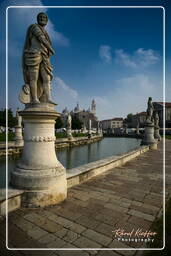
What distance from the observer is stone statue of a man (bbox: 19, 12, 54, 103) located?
396 centimetres

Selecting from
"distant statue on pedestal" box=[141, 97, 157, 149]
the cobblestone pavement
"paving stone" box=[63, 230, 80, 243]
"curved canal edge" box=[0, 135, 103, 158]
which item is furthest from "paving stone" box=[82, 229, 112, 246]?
"distant statue on pedestal" box=[141, 97, 157, 149]

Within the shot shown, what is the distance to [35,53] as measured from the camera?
155 inches

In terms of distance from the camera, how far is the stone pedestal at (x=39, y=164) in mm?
Answer: 3766

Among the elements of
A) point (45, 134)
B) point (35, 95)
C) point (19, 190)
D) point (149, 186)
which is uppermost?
point (35, 95)

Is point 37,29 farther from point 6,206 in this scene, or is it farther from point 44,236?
point 44,236

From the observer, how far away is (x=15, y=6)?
3385 mm

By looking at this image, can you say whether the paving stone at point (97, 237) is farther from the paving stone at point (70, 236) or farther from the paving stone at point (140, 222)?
the paving stone at point (140, 222)

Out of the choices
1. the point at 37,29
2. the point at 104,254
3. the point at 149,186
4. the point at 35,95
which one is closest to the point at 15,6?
the point at 37,29

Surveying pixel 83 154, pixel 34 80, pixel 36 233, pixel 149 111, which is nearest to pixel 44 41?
pixel 34 80

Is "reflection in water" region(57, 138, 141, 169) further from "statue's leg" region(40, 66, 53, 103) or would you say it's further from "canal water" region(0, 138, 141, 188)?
"statue's leg" region(40, 66, 53, 103)

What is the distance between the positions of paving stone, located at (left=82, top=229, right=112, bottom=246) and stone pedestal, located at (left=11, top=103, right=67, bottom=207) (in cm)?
122

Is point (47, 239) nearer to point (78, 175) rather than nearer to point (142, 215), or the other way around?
point (142, 215)

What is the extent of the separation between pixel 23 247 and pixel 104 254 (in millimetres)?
1084

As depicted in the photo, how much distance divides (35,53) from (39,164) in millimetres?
2360
